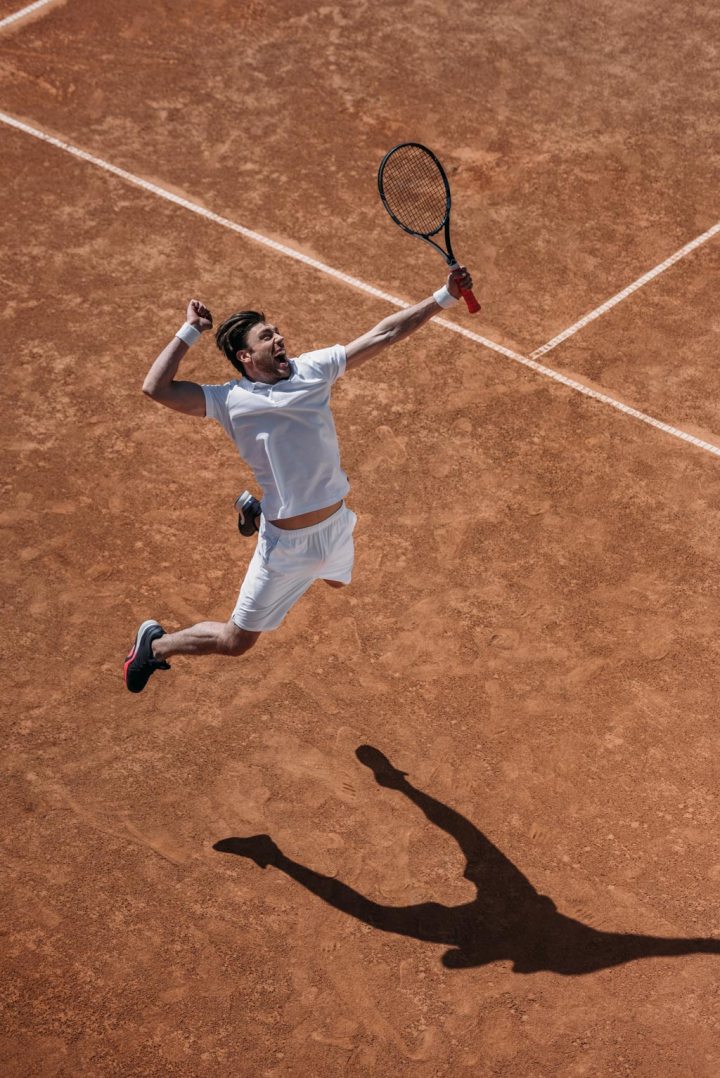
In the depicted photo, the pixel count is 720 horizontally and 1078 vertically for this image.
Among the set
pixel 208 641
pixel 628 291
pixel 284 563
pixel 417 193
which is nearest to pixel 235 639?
pixel 208 641

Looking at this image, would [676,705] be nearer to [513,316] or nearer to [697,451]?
[697,451]

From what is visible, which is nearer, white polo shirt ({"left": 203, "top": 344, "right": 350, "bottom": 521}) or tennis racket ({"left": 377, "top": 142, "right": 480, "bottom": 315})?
white polo shirt ({"left": 203, "top": 344, "right": 350, "bottom": 521})

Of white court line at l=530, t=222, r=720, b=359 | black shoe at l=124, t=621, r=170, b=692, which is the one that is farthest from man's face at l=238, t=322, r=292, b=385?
white court line at l=530, t=222, r=720, b=359

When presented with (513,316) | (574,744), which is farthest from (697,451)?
(574,744)

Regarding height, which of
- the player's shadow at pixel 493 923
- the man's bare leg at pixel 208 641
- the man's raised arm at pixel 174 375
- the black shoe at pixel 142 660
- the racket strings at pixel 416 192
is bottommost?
the player's shadow at pixel 493 923

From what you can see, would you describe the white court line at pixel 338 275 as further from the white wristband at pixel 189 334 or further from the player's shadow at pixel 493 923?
the white wristband at pixel 189 334

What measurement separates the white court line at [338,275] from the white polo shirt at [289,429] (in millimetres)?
3564

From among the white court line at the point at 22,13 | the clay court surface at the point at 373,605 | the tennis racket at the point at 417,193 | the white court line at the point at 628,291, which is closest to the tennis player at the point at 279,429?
the clay court surface at the point at 373,605

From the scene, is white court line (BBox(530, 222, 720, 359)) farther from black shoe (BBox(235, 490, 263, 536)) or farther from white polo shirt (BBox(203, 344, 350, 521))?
white polo shirt (BBox(203, 344, 350, 521))

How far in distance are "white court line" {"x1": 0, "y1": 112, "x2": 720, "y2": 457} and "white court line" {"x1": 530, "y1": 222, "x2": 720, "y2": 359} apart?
0.84 feet

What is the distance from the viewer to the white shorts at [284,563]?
6676mm

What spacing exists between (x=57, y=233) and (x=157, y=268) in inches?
40.2

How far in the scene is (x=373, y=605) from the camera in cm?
809

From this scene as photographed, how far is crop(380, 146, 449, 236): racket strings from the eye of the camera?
10070 mm
